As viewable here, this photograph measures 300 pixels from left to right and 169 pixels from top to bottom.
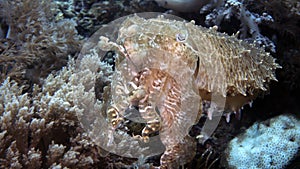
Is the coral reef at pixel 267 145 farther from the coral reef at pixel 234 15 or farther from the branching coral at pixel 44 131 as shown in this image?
the branching coral at pixel 44 131

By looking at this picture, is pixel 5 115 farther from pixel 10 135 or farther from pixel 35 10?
pixel 35 10

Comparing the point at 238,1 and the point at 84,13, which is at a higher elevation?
the point at 238,1

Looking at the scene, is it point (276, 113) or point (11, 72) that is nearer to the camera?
point (11, 72)

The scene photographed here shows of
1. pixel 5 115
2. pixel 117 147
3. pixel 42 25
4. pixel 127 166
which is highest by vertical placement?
pixel 42 25

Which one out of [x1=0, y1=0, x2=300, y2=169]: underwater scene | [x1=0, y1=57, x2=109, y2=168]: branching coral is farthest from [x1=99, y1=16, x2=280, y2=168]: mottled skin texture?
[x1=0, y1=57, x2=109, y2=168]: branching coral

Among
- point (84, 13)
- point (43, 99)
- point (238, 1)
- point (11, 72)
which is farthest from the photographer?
point (84, 13)

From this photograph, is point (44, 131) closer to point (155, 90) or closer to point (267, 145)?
point (155, 90)

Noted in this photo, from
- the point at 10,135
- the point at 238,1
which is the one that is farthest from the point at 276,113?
the point at 10,135

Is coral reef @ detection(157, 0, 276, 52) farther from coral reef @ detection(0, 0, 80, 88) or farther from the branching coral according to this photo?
the branching coral

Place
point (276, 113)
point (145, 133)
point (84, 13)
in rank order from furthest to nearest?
point (84, 13) < point (276, 113) < point (145, 133)
